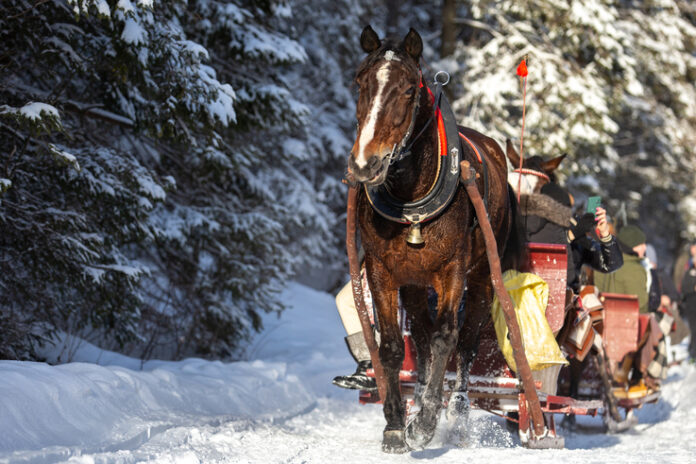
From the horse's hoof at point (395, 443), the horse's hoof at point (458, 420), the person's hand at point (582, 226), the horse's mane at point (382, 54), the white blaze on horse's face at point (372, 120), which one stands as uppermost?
the horse's mane at point (382, 54)

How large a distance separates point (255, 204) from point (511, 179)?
14.7 feet

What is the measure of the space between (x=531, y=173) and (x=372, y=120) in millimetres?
3079

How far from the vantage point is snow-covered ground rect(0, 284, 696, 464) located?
4.32 metres

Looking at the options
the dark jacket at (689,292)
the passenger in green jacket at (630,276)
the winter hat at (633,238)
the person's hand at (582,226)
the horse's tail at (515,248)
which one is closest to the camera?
the horse's tail at (515,248)

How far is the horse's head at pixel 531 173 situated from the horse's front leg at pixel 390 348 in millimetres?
2049

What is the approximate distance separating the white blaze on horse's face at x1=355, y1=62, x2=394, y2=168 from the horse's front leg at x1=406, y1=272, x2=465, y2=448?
1.10 meters

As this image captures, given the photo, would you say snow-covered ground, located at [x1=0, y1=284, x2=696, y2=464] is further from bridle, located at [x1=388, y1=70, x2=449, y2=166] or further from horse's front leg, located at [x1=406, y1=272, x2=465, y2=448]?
bridle, located at [x1=388, y1=70, x2=449, y2=166]

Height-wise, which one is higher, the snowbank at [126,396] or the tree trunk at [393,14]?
the tree trunk at [393,14]

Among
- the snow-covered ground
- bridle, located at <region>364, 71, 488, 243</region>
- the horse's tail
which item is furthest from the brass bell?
Result: the horse's tail

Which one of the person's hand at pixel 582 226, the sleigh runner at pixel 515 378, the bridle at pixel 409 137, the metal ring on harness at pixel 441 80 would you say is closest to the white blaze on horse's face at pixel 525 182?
the person's hand at pixel 582 226

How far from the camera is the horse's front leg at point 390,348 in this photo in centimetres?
471

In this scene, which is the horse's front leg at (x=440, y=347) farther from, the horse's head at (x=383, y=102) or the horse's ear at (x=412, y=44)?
the horse's ear at (x=412, y=44)

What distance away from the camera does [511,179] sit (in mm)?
6605

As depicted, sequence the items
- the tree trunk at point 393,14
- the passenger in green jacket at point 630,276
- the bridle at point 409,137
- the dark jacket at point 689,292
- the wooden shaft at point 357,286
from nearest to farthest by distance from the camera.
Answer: the bridle at point 409,137, the wooden shaft at point 357,286, the passenger in green jacket at point 630,276, the dark jacket at point 689,292, the tree trunk at point 393,14
